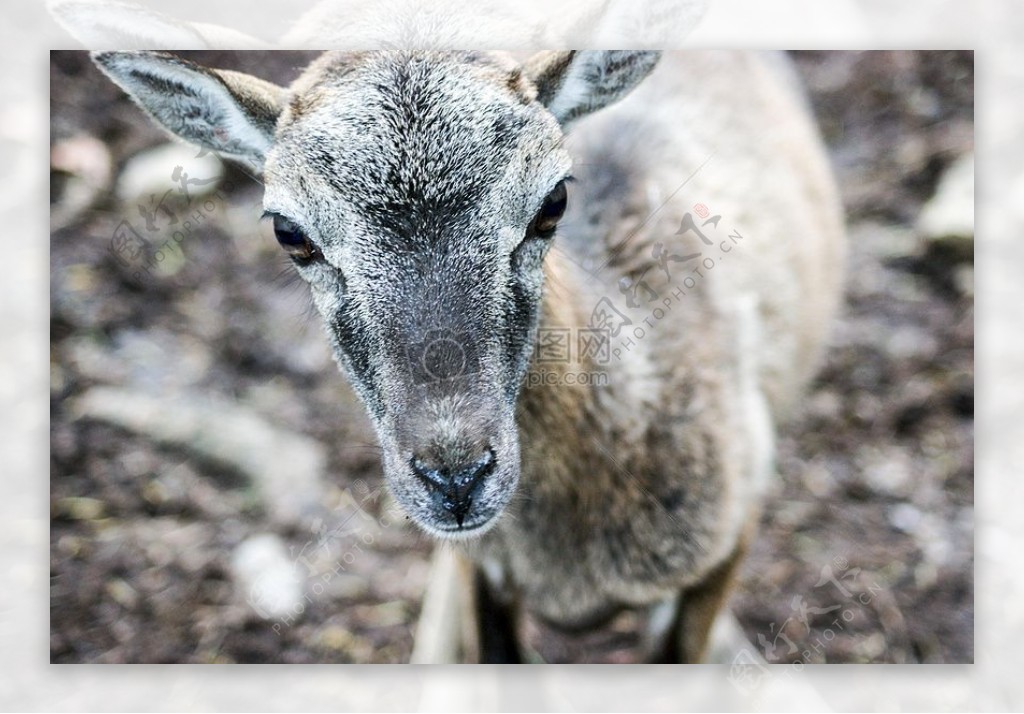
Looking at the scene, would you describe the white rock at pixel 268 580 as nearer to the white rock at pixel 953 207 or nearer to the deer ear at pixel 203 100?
the deer ear at pixel 203 100

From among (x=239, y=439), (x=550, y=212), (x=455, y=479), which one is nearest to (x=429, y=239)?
(x=550, y=212)

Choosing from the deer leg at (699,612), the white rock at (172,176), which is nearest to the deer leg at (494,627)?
the deer leg at (699,612)

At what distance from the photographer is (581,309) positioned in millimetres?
2160

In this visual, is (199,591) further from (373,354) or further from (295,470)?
(373,354)

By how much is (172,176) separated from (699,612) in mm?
1777

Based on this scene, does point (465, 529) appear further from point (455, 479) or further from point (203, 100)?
point (203, 100)

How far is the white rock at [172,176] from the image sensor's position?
2.62 metres

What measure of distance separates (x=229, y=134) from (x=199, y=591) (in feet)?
4.17

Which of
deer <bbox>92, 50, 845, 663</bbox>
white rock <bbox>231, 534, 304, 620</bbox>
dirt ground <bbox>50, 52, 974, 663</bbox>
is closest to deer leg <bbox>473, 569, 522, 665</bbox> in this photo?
deer <bbox>92, 50, 845, 663</bbox>

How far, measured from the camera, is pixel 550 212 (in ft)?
6.05

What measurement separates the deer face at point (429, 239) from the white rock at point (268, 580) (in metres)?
0.97

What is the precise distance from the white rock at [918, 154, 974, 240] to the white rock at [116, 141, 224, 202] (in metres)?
1.92

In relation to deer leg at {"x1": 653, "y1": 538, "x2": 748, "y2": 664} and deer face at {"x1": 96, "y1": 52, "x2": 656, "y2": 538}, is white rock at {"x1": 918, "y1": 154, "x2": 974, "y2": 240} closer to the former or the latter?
deer leg at {"x1": 653, "y1": 538, "x2": 748, "y2": 664}

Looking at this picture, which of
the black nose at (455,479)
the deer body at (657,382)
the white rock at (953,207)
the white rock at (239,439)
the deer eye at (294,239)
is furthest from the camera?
the white rock at (239,439)
